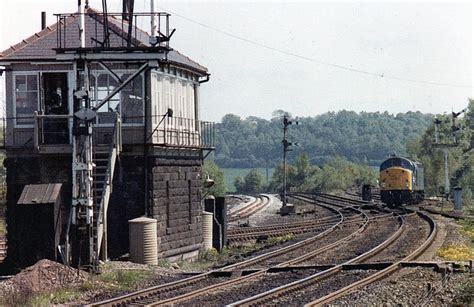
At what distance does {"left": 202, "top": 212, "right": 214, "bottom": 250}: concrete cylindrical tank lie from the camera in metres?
26.0

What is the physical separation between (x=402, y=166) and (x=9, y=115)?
25669 millimetres

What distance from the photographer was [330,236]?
26.1 meters

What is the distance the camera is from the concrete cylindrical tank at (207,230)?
26.0 metres

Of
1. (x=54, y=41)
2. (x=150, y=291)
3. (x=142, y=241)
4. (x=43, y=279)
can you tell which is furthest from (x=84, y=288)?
(x=54, y=41)

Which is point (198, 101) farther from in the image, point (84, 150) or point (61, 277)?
point (61, 277)

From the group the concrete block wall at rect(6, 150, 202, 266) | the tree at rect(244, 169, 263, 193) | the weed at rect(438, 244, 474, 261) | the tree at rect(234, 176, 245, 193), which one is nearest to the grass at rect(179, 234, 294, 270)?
the concrete block wall at rect(6, 150, 202, 266)

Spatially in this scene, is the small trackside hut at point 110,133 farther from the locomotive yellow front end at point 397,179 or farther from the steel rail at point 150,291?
the locomotive yellow front end at point 397,179

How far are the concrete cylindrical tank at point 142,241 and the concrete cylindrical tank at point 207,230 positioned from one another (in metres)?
5.20

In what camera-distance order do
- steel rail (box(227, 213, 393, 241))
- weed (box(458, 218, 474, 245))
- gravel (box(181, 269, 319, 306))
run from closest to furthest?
gravel (box(181, 269, 319, 306))
weed (box(458, 218, 474, 245))
steel rail (box(227, 213, 393, 241))

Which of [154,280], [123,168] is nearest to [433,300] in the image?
[154,280]

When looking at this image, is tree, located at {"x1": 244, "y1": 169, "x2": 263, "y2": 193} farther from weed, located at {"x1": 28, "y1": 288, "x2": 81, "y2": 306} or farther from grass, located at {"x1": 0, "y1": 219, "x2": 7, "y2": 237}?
weed, located at {"x1": 28, "y1": 288, "x2": 81, "y2": 306}

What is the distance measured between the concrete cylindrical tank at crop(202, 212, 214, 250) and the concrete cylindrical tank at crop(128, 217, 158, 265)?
5.20 meters

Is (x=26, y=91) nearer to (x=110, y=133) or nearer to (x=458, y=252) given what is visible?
(x=110, y=133)

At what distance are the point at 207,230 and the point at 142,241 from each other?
586cm
